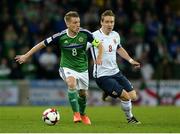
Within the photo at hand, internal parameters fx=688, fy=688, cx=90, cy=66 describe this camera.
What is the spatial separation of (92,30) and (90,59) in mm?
1535

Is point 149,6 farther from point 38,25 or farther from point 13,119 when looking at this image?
point 13,119

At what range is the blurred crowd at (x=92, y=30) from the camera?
24.0 metres

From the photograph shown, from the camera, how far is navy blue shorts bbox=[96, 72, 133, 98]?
45.6ft

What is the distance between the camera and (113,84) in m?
13.9

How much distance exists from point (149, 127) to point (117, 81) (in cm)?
147

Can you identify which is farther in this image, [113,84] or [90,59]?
[90,59]

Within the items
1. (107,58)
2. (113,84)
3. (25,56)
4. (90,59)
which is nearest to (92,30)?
(90,59)

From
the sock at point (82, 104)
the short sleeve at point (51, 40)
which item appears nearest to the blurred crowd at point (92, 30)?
the sock at point (82, 104)

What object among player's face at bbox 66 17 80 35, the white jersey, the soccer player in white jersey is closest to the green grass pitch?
the soccer player in white jersey

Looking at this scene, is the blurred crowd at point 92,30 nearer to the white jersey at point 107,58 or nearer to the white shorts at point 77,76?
the white jersey at point 107,58

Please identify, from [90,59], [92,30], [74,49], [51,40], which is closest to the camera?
[51,40]

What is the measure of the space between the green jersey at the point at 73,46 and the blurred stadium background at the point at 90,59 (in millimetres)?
9379

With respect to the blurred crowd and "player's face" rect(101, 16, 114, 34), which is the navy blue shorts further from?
the blurred crowd

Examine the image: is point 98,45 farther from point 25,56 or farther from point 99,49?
point 25,56
